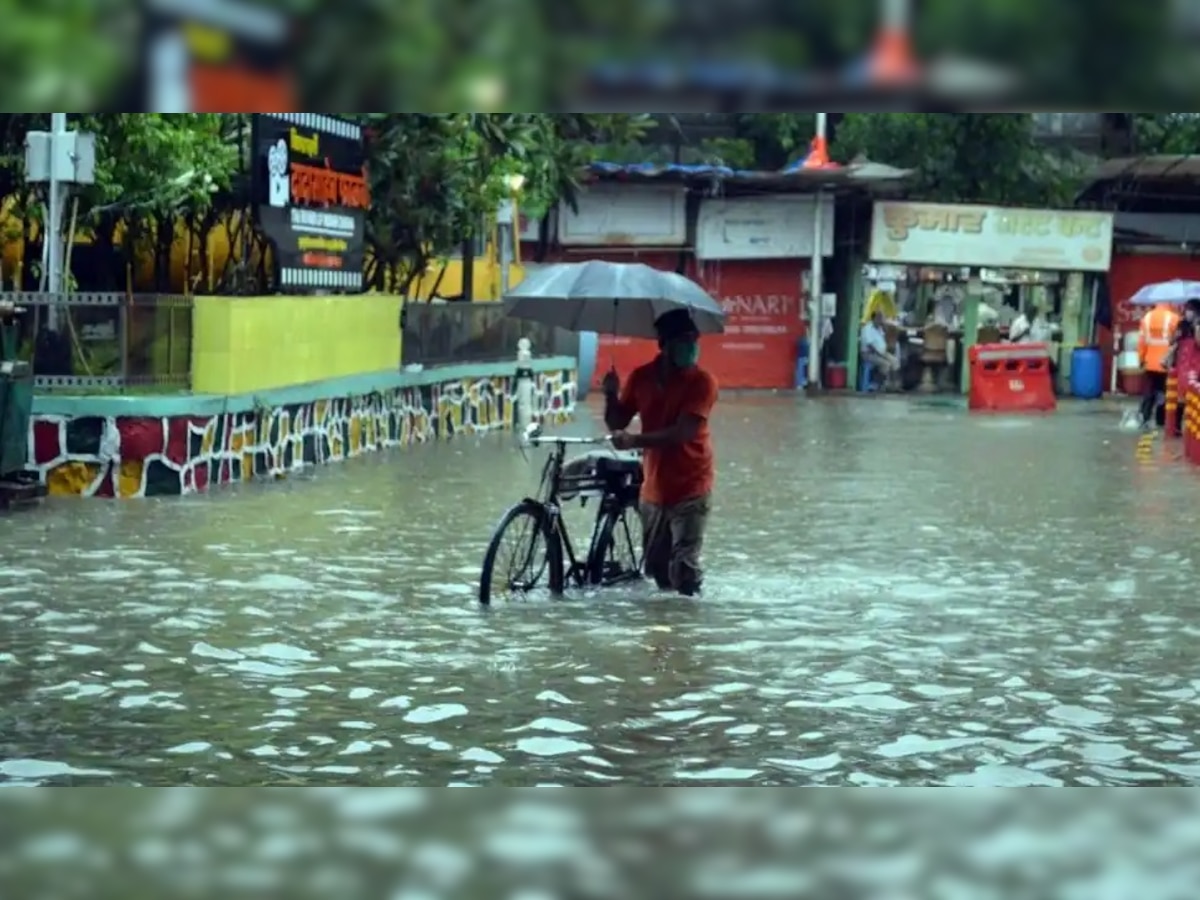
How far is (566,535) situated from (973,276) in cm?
2565

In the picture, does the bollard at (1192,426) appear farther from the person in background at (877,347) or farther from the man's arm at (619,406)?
the person in background at (877,347)

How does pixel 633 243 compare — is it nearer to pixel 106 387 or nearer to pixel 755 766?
pixel 106 387

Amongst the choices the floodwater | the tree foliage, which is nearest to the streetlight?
the tree foliage

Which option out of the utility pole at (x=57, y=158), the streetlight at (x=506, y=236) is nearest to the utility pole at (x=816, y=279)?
the streetlight at (x=506, y=236)

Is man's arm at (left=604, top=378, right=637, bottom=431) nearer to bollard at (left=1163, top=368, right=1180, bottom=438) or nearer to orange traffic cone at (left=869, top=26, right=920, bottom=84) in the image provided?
orange traffic cone at (left=869, top=26, right=920, bottom=84)

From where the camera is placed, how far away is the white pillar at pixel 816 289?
35500 mm

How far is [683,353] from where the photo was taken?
10859mm

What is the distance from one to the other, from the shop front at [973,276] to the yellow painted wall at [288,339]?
15.4 metres

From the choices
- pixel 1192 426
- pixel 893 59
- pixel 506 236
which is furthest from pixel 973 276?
pixel 893 59

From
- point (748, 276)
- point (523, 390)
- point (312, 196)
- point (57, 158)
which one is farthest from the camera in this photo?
point (748, 276)

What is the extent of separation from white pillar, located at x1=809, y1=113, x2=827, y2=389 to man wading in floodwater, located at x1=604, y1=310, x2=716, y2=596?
2457 cm

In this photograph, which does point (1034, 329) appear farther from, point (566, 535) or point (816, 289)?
point (566, 535)

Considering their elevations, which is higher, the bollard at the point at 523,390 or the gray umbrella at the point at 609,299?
the gray umbrella at the point at 609,299

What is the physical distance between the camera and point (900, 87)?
3.63m
